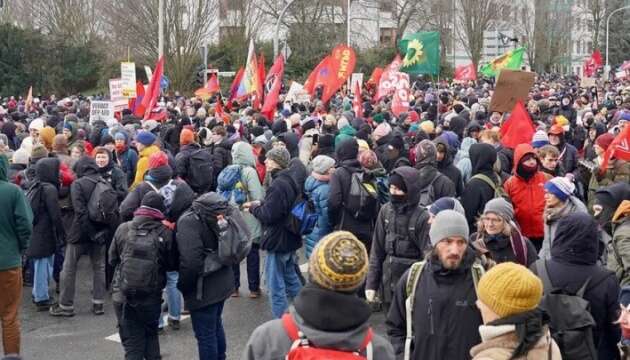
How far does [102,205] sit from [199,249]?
2.37 m

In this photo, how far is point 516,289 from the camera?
3.41m

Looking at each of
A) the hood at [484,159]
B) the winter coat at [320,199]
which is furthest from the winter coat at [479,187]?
the winter coat at [320,199]

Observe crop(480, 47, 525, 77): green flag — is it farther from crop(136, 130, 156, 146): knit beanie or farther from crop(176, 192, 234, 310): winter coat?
crop(176, 192, 234, 310): winter coat

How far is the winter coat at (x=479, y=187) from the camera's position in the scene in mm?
7605

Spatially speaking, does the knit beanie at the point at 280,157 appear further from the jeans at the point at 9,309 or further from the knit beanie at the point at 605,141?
the knit beanie at the point at 605,141

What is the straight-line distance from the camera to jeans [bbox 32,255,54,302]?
28.4 ft

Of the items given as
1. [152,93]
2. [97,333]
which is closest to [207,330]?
[97,333]

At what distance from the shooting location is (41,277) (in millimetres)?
8711

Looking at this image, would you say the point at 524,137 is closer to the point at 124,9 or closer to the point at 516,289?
the point at 516,289

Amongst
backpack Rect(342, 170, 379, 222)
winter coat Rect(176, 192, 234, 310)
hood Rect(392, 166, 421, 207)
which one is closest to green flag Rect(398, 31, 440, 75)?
backpack Rect(342, 170, 379, 222)

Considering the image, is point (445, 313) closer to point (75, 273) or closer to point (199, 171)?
point (75, 273)

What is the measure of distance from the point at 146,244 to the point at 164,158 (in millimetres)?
1574

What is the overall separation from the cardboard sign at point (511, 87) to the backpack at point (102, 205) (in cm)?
608

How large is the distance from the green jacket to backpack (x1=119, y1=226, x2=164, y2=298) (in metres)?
1.06
